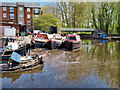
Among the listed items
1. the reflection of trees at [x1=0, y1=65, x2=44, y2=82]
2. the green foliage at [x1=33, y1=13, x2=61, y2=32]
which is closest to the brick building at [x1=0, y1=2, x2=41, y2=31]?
the green foliage at [x1=33, y1=13, x2=61, y2=32]

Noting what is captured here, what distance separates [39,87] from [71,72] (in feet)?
10.9

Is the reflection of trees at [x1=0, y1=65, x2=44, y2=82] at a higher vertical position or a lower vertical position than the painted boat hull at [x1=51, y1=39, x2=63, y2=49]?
lower

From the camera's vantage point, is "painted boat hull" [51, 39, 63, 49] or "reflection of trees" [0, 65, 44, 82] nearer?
"reflection of trees" [0, 65, 44, 82]

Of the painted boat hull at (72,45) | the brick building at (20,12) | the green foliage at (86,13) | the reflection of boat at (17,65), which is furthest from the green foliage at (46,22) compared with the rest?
the reflection of boat at (17,65)

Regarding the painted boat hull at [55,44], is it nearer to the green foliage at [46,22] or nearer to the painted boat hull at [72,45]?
the painted boat hull at [72,45]

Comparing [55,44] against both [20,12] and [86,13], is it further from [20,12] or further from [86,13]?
[86,13]

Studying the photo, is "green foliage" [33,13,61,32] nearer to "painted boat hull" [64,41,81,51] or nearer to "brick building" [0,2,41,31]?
"brick building" [0,2,41,31]

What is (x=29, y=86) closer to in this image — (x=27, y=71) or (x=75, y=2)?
(x=27, y=71)

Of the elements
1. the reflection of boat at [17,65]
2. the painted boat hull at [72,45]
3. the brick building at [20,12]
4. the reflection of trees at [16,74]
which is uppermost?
the brick building at [20,12]

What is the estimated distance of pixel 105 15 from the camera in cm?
5141

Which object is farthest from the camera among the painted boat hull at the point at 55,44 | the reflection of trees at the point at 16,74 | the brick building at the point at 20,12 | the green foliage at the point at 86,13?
the green foliage at the point at 86,13

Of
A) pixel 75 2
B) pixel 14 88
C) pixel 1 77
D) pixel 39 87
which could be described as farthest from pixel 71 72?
pixel 75 2

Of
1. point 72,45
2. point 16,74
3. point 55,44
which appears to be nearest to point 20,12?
point 55,44

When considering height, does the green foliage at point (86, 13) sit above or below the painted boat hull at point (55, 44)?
above
